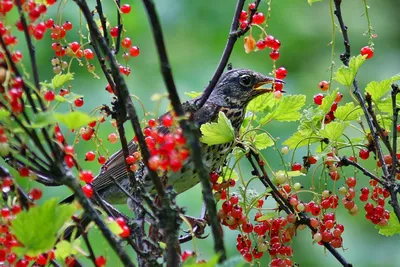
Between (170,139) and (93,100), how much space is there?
8.16 ft

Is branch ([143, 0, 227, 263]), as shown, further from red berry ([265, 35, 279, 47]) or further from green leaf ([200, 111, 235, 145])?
red berry ([265, 35, 279, 47])

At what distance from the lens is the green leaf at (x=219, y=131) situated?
54.5 inches

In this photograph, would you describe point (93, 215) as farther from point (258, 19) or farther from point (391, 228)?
point (391, 228)

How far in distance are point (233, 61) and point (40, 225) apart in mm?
3143

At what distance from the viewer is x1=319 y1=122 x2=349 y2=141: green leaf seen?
1.40 meters

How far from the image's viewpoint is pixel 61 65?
142 cm

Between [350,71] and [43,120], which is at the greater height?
[350,71]

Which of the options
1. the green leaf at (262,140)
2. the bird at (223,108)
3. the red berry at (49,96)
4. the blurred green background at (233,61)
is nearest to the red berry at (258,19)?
the green leaf at (262,140)

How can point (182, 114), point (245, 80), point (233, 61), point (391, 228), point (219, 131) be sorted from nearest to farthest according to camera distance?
1. point (182, 114)
2. point (219, 131)
3. point (391, 228)
4. point (245, 80)
5. point (233, 61)

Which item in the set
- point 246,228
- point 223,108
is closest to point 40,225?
point 246,228

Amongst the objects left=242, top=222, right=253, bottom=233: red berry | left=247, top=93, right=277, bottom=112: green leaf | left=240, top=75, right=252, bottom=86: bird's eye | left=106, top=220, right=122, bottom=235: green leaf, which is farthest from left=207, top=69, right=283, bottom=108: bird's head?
left=106, top=220, right=122, bottom=235: green leaf

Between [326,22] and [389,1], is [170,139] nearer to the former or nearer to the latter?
[326,22]

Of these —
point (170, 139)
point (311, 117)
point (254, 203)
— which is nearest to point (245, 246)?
point (254, 203)

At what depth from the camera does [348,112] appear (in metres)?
1.48
